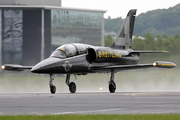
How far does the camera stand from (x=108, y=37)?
90750 mm

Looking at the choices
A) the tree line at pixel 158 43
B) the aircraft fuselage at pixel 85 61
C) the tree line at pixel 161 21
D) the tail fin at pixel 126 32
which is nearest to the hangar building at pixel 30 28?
the tree line at pixel 161 21

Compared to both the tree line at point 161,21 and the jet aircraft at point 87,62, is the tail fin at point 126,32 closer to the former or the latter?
the jet aircraft at point 87,62

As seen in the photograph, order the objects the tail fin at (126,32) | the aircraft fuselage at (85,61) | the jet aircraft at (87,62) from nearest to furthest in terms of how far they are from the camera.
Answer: the aircraft fuselage at (85,61)
the jet aircraft at (87,62)
the tail fin at (126,32)

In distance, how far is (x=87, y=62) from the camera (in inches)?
1050

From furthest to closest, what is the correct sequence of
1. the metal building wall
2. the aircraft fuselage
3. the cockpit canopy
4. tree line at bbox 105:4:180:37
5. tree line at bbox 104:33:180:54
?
the metal building wall < tree line at bbox 105:4:180:37 < tree line at bbox 104:33:180:54 < the cockpit canopy < the aircraft fuselage

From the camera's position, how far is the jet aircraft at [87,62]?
966 inches

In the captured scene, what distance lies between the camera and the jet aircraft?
24547 millimetres
